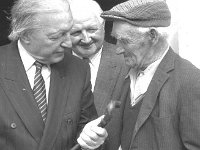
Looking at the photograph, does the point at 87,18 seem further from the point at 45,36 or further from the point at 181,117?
the point at 181,117

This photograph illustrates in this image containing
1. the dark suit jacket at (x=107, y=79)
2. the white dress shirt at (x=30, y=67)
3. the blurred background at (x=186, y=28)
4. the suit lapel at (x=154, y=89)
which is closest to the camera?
the suit lapel at (x=154, y=89)

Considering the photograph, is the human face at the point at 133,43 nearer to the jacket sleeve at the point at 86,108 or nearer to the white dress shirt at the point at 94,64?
the jacket sleeve at the point at 86,108

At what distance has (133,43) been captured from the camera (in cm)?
265

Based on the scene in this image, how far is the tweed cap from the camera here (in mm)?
2566

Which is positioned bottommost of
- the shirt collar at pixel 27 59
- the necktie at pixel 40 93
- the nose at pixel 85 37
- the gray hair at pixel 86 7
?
the necktie at pixel 40 93

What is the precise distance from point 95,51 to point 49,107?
2.64 ft

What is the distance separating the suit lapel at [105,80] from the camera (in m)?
3.31

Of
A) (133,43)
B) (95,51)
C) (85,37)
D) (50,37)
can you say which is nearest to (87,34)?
(85,37)

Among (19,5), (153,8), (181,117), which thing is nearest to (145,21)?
(153,8)

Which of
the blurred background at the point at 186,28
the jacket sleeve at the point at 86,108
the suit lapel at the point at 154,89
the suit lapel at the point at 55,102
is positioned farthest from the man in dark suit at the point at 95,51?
the blurred background at the point at 186,28

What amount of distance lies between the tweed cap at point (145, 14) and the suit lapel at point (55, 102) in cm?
50

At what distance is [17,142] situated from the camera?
8.74ft

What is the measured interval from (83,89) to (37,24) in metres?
0.48

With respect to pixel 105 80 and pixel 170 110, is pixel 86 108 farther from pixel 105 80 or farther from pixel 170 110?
pixel 170 110
